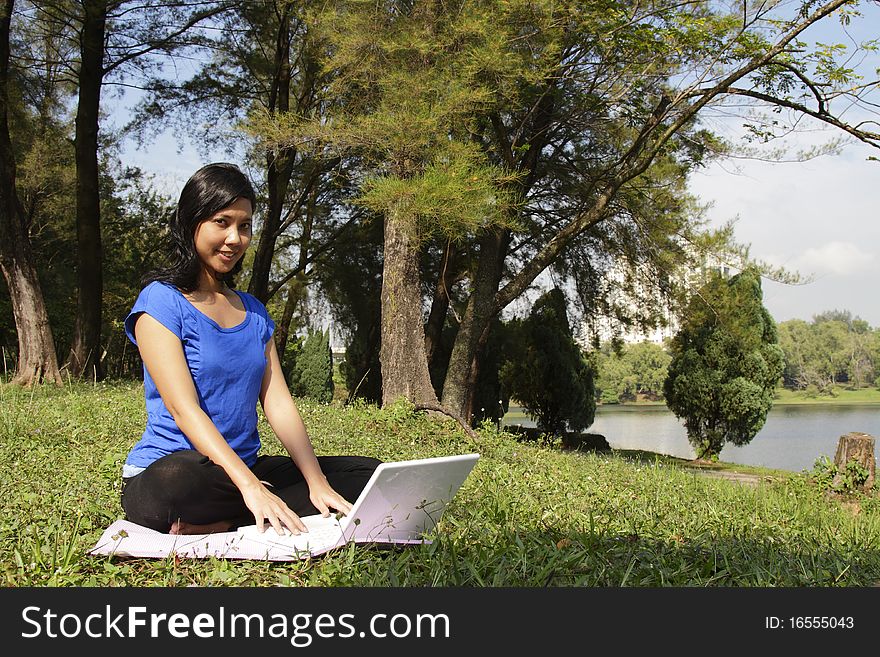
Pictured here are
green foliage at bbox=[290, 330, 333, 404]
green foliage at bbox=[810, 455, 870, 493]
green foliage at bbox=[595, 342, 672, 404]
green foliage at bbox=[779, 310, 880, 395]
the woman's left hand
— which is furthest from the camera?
green foliage at bbox=[779, 310, 880, 395]

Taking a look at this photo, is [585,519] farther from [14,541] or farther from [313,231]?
[313,231]

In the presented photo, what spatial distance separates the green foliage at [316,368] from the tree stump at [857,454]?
32.7 ft

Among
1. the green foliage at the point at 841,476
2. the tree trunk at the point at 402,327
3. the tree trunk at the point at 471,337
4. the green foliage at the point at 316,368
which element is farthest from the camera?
the green foliage at the point at 316,368

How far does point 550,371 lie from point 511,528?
972 cm

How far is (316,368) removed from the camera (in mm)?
15438

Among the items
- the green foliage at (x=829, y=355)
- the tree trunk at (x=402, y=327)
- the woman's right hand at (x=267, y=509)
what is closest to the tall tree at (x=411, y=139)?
the tree trunk at (x=402, y=327)

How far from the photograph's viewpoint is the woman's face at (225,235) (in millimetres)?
2371

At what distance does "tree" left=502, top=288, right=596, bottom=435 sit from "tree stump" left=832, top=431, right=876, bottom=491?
6.58 meters

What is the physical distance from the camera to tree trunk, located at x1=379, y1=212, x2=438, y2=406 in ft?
24.8

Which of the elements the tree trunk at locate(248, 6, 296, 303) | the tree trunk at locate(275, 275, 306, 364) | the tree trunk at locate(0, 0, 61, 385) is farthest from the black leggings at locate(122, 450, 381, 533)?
the tree trunk at locate(275, 275, 306, 364)

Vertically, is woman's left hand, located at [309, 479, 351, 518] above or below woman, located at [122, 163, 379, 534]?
below

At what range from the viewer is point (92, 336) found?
9641mm

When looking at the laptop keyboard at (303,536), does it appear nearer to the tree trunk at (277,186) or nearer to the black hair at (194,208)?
the black hair at (194,208)

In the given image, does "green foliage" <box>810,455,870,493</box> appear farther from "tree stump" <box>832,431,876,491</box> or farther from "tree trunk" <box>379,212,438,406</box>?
"tree trunk" <box>379,212,438,406</box>
